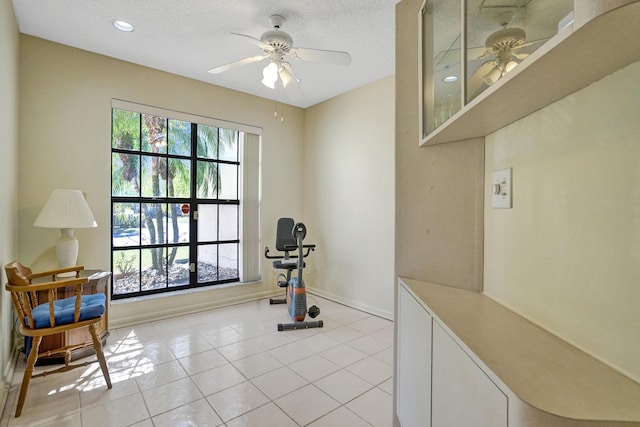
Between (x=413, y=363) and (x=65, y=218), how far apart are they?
2825 millimetres

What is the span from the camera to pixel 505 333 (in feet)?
2.89

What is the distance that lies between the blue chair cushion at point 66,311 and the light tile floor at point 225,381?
20.4 inches

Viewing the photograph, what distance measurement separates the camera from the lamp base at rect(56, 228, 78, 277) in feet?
8.42

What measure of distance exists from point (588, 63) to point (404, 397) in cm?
142

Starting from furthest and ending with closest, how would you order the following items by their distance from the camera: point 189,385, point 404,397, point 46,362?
point 46,362
point 189,385
point 404,397

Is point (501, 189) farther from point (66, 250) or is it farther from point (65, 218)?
point (66, 250)

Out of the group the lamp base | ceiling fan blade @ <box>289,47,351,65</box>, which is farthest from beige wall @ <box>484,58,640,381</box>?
the lamp base

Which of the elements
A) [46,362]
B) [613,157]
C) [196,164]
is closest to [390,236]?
[196,164]

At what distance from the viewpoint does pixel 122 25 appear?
2.58 m

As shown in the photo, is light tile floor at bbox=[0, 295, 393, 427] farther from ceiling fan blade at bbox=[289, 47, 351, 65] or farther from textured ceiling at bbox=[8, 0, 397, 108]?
textured ceiling at bbox=[8, 0, 397, 108]

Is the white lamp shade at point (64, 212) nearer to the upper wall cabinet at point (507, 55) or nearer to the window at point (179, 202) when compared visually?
the window at point (179, 202)

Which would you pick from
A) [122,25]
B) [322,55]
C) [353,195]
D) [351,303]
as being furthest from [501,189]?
[122,25]

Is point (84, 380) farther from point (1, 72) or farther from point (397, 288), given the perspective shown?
point (397, 288)

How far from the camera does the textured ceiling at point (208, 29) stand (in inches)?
91.2
